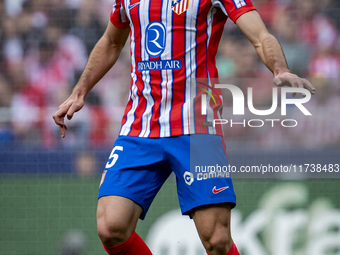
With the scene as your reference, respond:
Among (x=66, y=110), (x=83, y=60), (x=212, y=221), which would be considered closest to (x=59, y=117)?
(x=66, y=110)

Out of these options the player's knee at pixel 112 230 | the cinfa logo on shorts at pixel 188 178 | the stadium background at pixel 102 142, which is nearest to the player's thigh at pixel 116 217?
the player's knee at pixel 112 230

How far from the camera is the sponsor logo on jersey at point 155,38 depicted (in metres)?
2.50

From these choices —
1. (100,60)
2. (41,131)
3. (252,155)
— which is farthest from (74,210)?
(100,60)

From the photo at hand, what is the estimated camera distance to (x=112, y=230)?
2439 mm

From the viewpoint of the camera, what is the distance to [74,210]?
13.8 ft

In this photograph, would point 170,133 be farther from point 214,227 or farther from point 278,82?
point 278,82

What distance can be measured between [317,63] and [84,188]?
1928 millimetres

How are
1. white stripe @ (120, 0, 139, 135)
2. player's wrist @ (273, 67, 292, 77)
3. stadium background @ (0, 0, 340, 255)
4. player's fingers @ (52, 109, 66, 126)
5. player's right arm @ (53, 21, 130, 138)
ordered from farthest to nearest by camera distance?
stadium background @ (0, 0, 340, 255), player's right arm @ (53, 21, 130, 138), player's fingers @ (52, 109, 66, 126), white stripe @ (120, 0, 139, 135), player's wrist @ (273, 67, 292, 77)

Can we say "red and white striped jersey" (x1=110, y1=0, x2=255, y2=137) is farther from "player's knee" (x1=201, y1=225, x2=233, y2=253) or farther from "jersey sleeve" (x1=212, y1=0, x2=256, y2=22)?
"player's knee" (x1=201, y1=225, x2=233, y2=253)

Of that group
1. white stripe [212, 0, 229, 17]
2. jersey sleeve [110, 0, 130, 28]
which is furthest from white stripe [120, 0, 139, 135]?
white stripe [212, 0, 229, 17]

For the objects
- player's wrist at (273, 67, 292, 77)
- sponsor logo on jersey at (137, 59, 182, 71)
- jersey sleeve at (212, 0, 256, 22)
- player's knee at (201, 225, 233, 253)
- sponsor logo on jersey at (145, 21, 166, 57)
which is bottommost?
player's knee at (201, 225, 233, 253)

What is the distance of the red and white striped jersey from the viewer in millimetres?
2486

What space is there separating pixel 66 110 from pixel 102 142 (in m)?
1.58

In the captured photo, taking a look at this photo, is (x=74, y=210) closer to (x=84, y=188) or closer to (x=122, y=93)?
(x=84, y=188)
